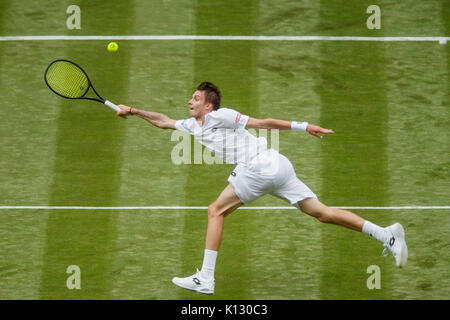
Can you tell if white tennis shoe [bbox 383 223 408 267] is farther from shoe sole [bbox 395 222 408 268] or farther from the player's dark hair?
the player's dark hair

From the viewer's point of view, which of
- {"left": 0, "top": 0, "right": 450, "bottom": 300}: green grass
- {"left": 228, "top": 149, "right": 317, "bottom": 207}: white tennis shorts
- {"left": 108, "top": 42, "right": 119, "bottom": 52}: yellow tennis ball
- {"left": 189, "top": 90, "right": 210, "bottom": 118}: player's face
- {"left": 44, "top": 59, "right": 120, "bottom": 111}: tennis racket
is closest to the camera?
{"left": 228, "top": 149, "right": 317, "bottom": 207}: white tennis shorts

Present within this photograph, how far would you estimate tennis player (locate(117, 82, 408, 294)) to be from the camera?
8250 mm

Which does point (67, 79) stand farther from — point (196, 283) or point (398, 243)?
point (398, 243)

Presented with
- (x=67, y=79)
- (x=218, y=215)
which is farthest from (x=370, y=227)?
(x=67, y=79)

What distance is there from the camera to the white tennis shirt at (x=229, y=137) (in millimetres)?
8332

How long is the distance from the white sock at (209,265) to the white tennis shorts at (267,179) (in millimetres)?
697

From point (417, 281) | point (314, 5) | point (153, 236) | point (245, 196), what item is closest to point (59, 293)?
point (153, 236)

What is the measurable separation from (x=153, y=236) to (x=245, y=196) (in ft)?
6.11

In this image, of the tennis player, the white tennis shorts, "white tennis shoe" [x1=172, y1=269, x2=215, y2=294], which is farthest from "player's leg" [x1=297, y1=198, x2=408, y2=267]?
"white tennis shoe" [x1=172, y1=269, x2=215, y2=294]

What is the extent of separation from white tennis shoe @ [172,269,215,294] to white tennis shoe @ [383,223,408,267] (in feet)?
6.79

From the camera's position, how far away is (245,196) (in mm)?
8336

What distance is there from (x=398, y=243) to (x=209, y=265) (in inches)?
84.6

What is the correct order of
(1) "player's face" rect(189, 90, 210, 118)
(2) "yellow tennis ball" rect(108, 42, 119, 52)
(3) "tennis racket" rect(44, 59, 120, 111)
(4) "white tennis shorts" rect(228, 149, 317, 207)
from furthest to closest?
(2) "yellow tennis ball" rect(108, 42, 119, 52) → (3) "tennis racket" rect(44, 59, 120, 111) → (1) "player's face" rect(189, 90, 210, 118) → (4) "white tennis shorts" rect(228, 149, 317, 207)

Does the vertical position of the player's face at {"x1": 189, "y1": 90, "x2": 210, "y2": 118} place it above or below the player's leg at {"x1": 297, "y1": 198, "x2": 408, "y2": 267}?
above
